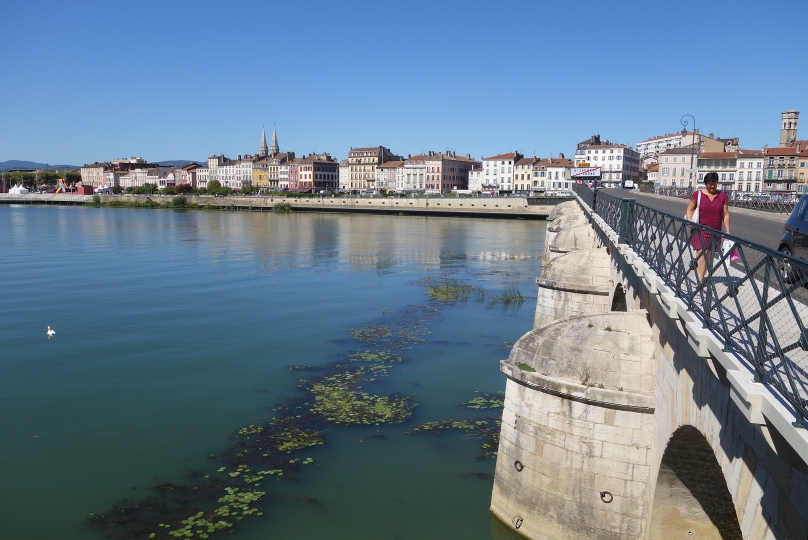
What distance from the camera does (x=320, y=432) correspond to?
516 inches

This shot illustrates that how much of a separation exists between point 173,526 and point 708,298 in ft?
25.8

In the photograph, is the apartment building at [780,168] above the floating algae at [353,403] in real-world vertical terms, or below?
above

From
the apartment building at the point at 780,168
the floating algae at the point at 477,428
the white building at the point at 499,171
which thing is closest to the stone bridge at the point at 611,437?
the floating algae at the point at 477,428

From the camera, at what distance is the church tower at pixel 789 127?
110750mm

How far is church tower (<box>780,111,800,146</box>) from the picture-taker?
111 metres

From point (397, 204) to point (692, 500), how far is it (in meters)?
89.2

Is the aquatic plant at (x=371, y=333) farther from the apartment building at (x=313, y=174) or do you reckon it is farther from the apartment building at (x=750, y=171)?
the apartment building at (x=313, y=174)

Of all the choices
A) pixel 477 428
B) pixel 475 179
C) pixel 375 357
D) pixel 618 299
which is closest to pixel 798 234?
pixel 618 299

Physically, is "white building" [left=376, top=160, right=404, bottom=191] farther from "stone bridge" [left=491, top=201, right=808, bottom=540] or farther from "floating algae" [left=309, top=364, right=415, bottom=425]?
"stone bridge" [left=491, top=201, right=808, bottom=540]

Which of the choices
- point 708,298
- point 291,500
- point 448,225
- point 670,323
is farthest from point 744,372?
point 448,225

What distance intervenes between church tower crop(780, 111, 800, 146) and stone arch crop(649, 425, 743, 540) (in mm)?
118531

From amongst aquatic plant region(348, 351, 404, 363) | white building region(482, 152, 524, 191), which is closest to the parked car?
aquatic plant region(348, 351, 404, 363)

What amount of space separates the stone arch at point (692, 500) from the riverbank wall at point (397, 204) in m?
67.7

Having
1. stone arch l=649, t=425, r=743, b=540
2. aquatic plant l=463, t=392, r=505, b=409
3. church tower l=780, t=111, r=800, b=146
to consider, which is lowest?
aquatic plant l=463, t=392, r=505, b=409
